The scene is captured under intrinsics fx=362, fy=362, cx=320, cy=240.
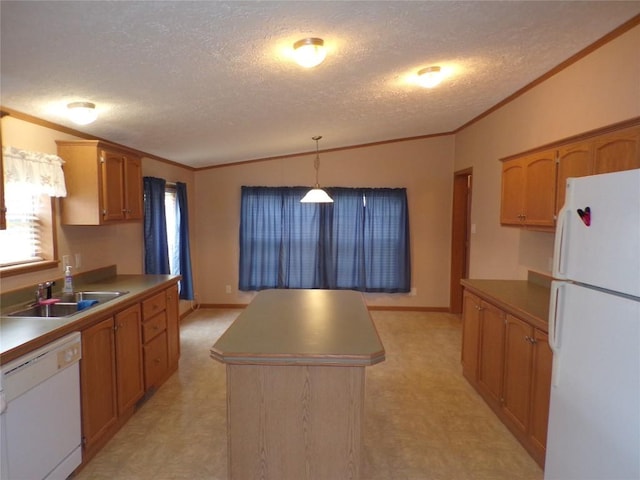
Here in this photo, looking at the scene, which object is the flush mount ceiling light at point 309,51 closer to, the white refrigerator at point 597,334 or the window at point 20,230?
the white refrigerator at point 597,334

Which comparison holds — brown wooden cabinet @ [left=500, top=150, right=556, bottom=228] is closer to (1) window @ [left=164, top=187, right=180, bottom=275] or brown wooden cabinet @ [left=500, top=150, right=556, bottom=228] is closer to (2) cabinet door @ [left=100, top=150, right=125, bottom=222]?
(2) cabinet door @ [left=100, top=150, right=125, bottom=222]

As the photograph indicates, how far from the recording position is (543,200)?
8.63 feet

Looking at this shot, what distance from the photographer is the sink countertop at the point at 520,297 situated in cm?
226

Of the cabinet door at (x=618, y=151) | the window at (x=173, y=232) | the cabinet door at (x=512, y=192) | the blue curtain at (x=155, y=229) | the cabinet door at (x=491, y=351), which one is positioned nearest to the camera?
the cabinet door at (x=618, y=151)

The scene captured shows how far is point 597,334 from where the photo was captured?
155 centimetres

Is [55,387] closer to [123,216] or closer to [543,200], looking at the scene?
[123,216]

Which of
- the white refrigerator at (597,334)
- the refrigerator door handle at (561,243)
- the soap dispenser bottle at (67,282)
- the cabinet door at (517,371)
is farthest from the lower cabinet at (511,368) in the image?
the soap dispenser bottle at (67,282)

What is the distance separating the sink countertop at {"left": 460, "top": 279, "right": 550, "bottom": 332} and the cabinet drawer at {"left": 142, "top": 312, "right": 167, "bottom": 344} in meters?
2.70

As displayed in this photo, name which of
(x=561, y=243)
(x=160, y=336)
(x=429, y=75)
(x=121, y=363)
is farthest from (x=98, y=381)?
(x=429, y=75)

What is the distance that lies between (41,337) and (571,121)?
12.0 feet

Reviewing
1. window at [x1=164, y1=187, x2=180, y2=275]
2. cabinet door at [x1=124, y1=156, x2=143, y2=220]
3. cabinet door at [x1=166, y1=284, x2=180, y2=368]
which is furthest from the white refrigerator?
window at [x1=164, y1=187, x2=180, y2=275]

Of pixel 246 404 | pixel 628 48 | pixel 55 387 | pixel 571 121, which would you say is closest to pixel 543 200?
pixel 571 121

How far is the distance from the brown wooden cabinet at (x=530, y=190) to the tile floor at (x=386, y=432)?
1.54 metres

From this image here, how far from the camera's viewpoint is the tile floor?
219 centimetres
